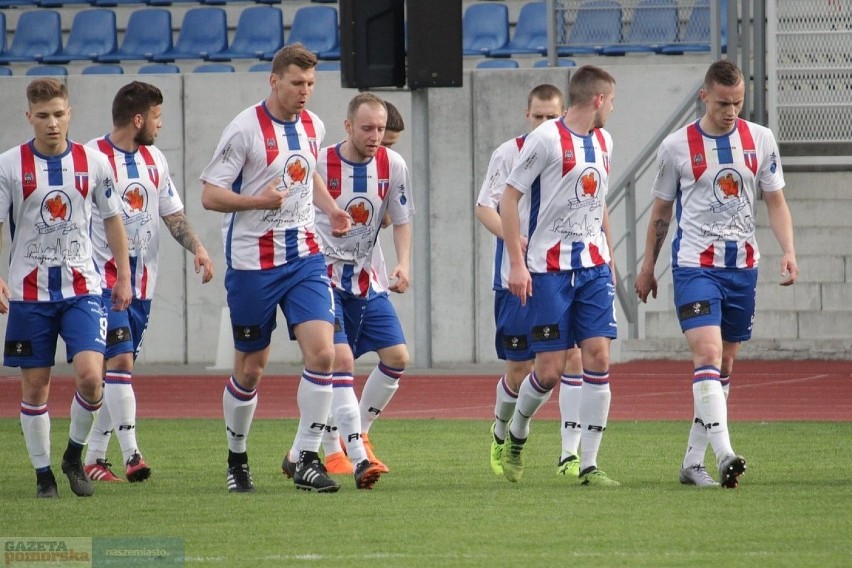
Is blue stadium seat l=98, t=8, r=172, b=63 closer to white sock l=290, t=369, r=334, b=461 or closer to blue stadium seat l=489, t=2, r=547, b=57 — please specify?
blue stadium seat l=489, t=2, r=547, b=57

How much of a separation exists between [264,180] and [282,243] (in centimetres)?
34

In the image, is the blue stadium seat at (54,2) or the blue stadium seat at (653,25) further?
the blue stadium seat at (54,2)

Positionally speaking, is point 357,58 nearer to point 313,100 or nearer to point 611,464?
point 313,100

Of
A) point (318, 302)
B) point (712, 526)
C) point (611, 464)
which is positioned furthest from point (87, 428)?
point (712, 526)

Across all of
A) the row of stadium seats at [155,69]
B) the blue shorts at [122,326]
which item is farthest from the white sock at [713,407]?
the row of stadium seats at [155,69]

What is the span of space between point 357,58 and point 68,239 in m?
7.26

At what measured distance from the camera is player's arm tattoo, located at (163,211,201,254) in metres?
9.30

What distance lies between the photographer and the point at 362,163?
939 cm

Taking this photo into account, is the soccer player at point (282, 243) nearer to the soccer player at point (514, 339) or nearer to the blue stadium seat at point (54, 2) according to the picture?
the soccer player at point (514, 339)

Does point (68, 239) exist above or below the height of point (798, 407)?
above

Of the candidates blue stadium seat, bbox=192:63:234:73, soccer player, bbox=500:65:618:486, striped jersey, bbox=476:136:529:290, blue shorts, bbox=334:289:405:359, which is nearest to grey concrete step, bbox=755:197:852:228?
blue stadium seat, bbox=192:63:234:73

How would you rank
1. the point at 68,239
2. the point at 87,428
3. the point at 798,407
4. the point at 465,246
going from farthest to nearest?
the point at 465,246
the point at 798,407
the point at 87,428
the point at 68,239

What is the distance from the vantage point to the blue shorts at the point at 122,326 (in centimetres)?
931

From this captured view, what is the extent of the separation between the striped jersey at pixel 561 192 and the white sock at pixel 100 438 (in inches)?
111
